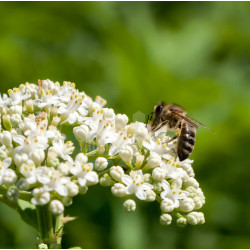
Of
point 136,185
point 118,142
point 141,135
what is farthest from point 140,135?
point 136,185

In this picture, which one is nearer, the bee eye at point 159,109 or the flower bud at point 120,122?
the flower bud at point 120,122

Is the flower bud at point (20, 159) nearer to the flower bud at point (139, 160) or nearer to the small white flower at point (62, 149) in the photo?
the small white flower at point (62, 149)

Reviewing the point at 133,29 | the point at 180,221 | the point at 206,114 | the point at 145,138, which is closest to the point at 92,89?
the point at 133,29

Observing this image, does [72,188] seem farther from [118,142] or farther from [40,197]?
[118,142]

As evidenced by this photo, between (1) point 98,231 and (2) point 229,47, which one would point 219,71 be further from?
(1) point 98,231

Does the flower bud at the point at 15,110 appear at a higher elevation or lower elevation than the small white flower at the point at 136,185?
higher

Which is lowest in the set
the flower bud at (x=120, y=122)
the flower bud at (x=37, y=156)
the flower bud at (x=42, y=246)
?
the flower bud at (x=42, y=246)

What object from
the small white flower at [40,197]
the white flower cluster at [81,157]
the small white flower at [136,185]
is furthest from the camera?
the small white flower at [136,185]

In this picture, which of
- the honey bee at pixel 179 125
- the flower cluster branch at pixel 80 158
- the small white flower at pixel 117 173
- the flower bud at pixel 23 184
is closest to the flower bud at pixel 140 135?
the flower cluster branch at pixel 80 158
